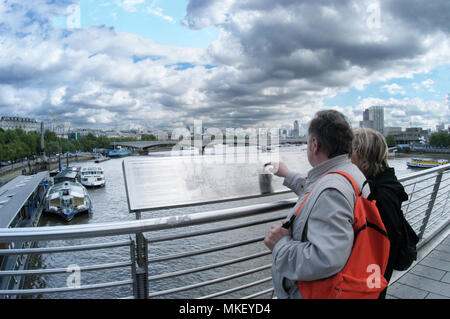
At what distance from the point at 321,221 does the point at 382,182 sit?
57 centimetres

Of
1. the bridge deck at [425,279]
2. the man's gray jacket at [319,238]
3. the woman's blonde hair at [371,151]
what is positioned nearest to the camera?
the man's gray jacket at [319,238]

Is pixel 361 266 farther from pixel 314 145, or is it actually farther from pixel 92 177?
pixel 92 177

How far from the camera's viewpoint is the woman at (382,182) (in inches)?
51.4

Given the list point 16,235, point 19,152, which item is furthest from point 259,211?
point 19,152

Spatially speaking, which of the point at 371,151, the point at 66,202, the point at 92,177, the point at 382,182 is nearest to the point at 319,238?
the point at 382,182

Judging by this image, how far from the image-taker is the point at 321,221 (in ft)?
3.24

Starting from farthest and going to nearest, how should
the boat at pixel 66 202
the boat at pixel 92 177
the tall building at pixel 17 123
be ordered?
the tall building at pixel 17 123
the boat at pixel 92 177
the boat at pixel 66 202

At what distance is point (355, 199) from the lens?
1034 millimetres

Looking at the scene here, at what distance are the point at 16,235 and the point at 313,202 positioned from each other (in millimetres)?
1236

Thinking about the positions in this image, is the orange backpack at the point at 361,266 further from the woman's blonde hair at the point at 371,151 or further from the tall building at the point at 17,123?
the tall building at the point at 17,123

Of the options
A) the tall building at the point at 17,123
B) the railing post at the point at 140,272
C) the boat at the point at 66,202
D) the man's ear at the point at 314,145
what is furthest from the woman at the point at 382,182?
the tall building at the point at 17,123

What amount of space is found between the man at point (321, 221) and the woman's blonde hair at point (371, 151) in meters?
0.37
